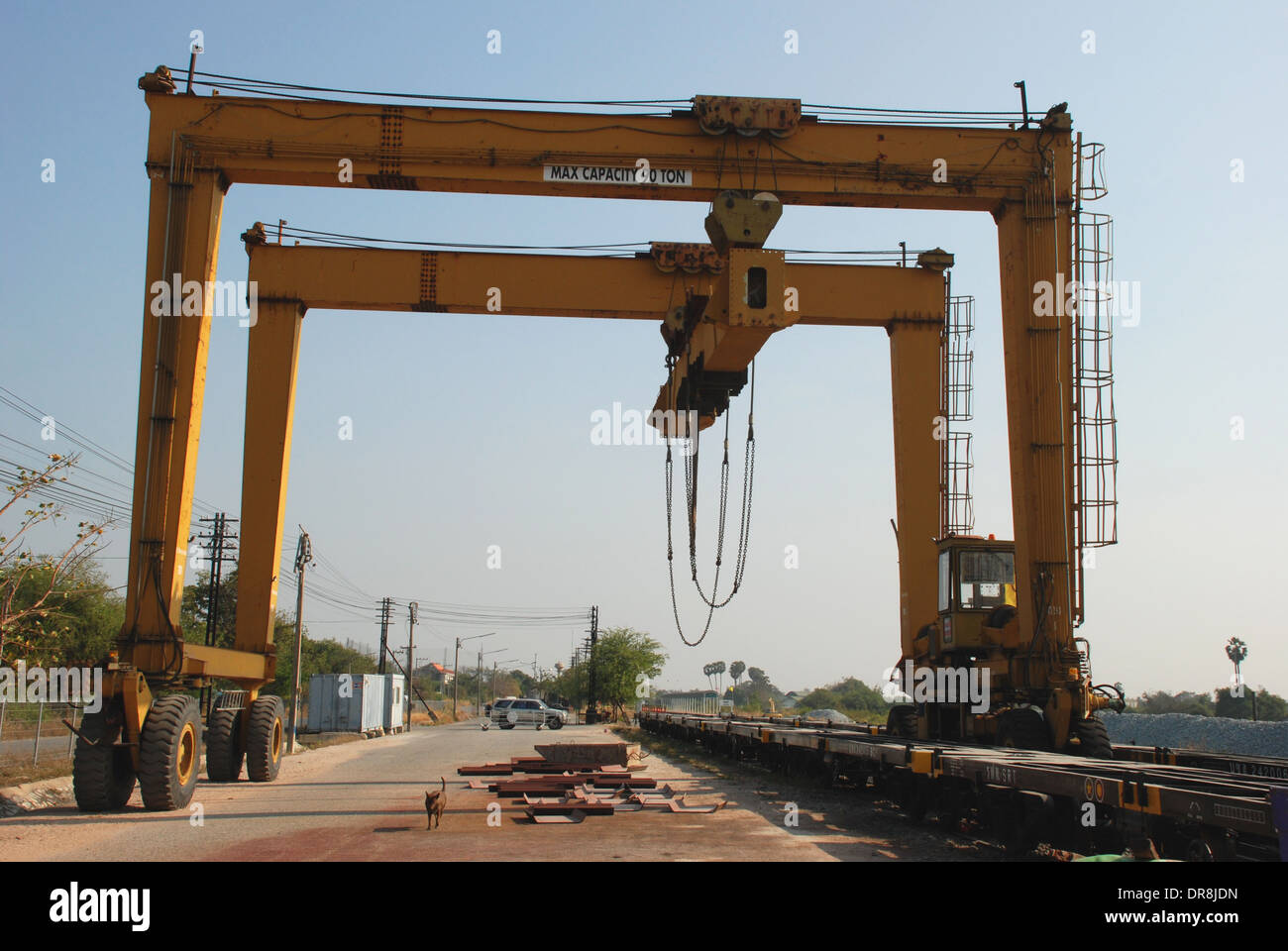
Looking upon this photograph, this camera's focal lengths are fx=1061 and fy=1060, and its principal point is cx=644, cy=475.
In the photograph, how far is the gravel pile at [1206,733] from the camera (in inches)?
773

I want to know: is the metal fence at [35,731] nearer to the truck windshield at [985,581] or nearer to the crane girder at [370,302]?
the crane girder at [370,302]

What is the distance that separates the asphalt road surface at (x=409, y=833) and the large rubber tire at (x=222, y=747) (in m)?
0.88

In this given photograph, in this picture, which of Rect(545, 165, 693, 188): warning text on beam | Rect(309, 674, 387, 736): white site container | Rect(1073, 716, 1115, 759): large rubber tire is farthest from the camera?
Rect(309, 674, 387, 736): white site container

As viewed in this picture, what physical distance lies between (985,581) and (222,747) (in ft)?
31.9

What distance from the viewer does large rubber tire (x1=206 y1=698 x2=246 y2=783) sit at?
1353cm

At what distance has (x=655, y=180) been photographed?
11.6m

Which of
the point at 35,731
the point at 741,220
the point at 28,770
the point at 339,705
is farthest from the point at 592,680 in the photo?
the point at 741,220

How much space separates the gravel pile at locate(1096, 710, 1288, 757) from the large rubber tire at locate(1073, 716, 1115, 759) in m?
7.98

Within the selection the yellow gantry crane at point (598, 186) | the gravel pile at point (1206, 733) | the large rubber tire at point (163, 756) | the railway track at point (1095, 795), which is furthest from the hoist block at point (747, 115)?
the gravel pile at point (1206, 733)

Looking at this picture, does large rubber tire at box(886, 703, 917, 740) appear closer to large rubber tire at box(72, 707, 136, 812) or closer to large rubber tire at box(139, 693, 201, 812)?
large rubber tire at box(139, 693, 201, 812)

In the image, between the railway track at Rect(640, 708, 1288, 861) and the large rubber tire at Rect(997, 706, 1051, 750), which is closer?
the railway track at Rect(640, 708, 1288, 861)

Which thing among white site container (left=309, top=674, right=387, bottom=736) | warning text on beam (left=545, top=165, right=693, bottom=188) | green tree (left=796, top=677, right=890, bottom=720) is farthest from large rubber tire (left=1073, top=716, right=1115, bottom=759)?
green tree (left=796, top=677, right=890, bottom=720)
